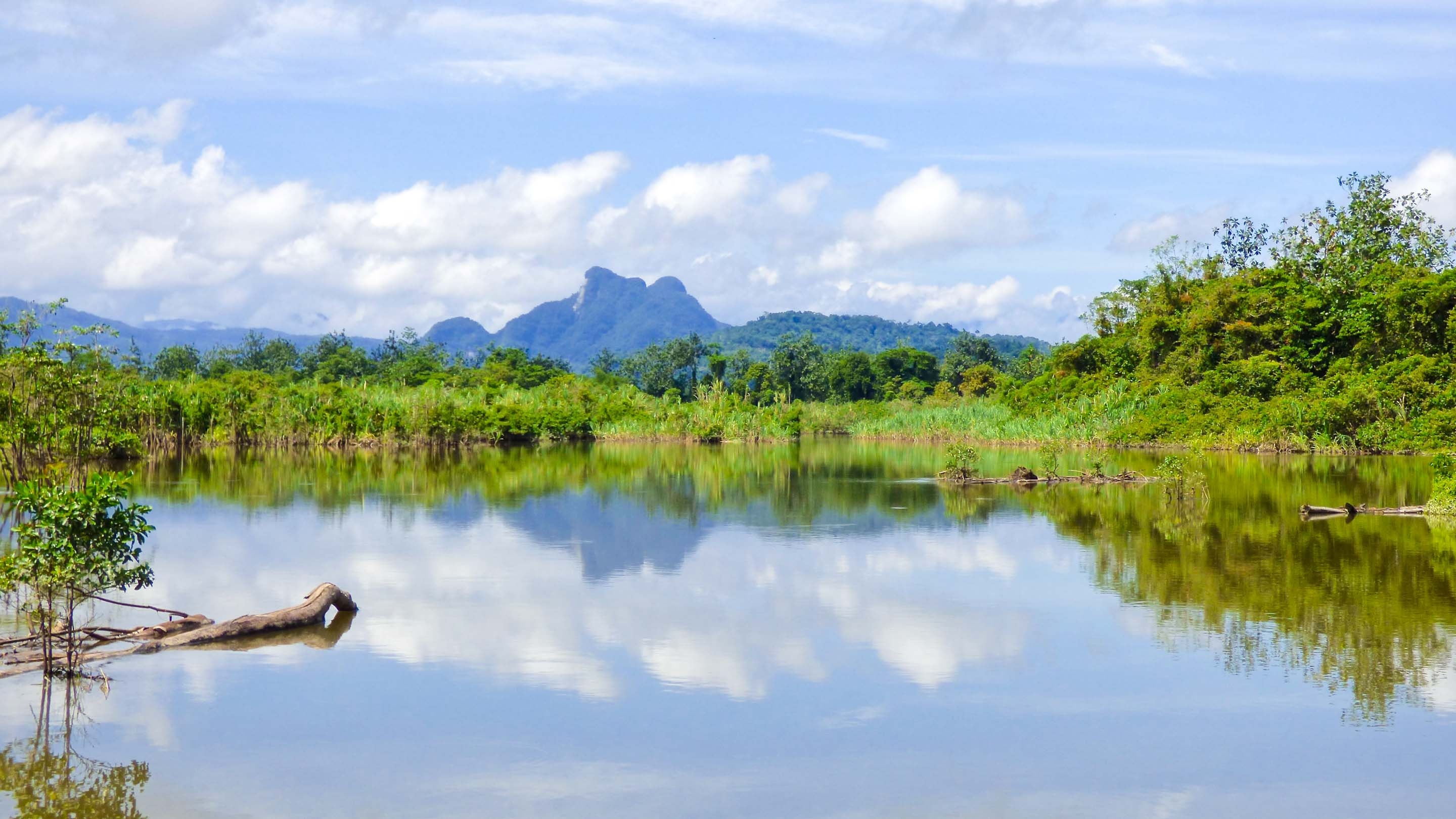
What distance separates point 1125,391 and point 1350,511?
26526 millimetres

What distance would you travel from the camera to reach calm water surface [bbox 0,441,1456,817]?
6.12 meters

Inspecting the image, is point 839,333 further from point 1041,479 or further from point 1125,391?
point 1041,479

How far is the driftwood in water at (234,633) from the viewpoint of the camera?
28.5 ft

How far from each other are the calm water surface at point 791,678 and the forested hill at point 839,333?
5162 inches

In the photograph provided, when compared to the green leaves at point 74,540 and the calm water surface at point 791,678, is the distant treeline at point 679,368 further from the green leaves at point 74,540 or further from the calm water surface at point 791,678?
the green leaves at point 74,540

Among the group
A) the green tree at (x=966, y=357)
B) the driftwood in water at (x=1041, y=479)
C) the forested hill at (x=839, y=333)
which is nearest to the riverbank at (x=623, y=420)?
the driftwood in water at (x=1041, y=479)

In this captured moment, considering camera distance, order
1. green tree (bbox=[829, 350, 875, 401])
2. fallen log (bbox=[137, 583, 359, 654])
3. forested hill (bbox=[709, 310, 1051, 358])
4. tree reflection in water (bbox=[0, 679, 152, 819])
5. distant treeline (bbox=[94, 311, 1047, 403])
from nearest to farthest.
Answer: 1. tree reflection in water (bbox=[0, 679, 152, 819])
2. fallen log (bbox=[137, 583, 359, 654])
3. distant treeline (bbox=[94, 311, 1047, 403])
4. green tree (bbox=[829, 350, 875, 401])
5. forested hill (bbox=[709, 310, 1051, 358])

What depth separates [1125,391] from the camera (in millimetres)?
43344

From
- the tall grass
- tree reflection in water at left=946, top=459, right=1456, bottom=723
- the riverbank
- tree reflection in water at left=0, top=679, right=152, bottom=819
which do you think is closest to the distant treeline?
the riverbank

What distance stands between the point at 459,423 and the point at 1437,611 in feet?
110

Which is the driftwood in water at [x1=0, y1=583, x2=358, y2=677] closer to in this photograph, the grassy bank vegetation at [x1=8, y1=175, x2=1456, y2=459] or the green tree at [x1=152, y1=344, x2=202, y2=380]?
the grassy bank vegetation at [x1=8, y1=175, x2=1456, y2=459]

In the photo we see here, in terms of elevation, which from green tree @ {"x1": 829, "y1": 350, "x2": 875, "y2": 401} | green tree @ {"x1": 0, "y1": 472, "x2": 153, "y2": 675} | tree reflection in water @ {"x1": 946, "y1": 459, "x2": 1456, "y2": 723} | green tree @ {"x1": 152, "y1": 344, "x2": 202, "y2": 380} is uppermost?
green tree @ {"x1": 152, "y1": 344, "x2": 202, "y2": 380}

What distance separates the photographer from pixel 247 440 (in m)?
37.3

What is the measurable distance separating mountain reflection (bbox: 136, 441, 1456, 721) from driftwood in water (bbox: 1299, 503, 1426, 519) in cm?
42
